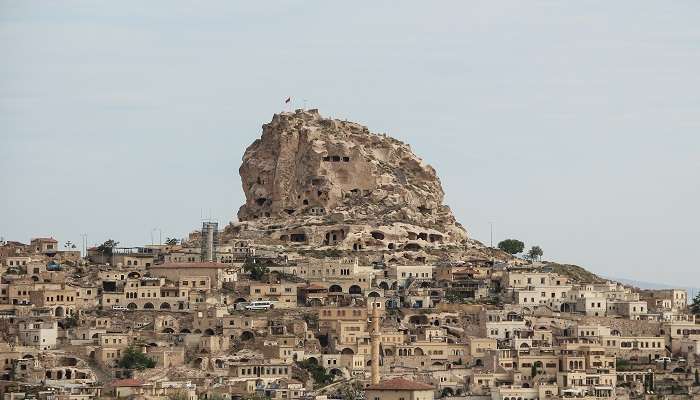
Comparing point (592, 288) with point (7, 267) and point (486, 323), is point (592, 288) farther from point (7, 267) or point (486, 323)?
point (7, 267)

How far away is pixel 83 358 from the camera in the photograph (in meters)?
103

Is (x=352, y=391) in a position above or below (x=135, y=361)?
below

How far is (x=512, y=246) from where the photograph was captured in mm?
134875

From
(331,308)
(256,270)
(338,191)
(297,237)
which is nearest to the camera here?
(331,308)

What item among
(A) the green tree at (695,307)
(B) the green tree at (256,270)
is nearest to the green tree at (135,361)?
(B) the green tree at (256,270)

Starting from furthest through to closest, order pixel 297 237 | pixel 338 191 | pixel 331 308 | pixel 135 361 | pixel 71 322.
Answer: pixel 338 191, pixel 297 237, pixel 331 308, pixel 71 322, pixel 135 361

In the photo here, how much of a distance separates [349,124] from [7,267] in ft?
73.0

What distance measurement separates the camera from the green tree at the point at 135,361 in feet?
334

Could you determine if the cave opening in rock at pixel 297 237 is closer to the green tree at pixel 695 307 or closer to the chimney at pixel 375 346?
the green tree at pixel 695 307

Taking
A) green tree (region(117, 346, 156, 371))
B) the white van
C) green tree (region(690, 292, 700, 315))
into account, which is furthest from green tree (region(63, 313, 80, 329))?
green tree (region(690, 292, 700, 315))

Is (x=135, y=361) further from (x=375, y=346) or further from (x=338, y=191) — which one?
(x=338, y=191)

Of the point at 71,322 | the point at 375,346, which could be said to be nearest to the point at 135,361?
the point at 71,322

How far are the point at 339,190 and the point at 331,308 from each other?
750 inches

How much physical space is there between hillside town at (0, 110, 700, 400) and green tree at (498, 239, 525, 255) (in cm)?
135
